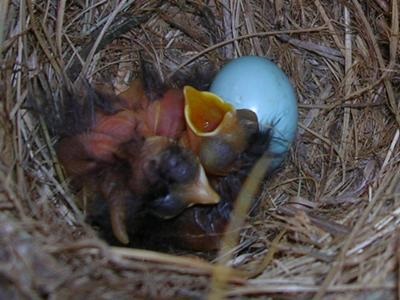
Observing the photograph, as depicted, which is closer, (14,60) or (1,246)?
(1,246)

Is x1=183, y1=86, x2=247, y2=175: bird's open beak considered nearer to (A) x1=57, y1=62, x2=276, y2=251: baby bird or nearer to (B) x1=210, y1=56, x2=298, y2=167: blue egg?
(A) x1=57, y1=62, x2=276, y2=251: baby bird

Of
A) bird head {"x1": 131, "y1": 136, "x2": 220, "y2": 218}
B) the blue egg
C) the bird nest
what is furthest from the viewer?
the blue egg

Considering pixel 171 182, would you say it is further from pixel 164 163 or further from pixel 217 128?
pixel 217 128

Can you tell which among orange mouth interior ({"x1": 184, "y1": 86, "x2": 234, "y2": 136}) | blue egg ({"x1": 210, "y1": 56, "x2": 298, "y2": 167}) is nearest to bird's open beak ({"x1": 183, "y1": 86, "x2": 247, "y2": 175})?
orange mouth interior ({"x1": 184, "y1": 86, "x2": 234, "y2": 136})

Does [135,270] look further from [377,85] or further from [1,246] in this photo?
[377,85]

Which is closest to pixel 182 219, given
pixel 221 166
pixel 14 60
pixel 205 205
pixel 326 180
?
pixel 205 205

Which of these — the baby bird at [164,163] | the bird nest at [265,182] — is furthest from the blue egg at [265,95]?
the bird nest at [265,182]
